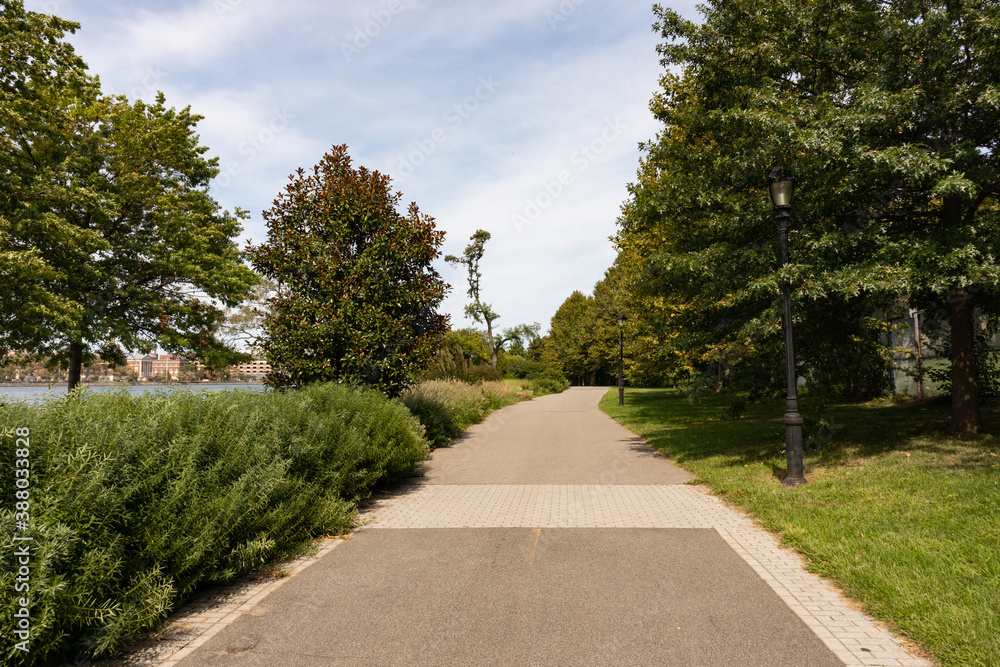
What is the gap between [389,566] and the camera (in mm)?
5164

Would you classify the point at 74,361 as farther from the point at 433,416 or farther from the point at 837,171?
the point at 837,171

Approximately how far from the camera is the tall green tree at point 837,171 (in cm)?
762

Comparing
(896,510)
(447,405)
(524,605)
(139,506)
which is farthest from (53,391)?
(447,405)

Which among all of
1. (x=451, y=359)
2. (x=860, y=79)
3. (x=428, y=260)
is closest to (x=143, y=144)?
(x=428, y=260)

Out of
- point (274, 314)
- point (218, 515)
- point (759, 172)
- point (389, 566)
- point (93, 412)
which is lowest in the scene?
point (389, 566)

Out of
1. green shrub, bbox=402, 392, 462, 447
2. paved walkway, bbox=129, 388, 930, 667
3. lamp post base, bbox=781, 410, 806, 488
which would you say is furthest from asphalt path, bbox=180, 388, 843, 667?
green shrub, bbox=402, 392, 462, 447

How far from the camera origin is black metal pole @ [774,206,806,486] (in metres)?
7.89

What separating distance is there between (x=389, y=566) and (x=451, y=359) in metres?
19.7

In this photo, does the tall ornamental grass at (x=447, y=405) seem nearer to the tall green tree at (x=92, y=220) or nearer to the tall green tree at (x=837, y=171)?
the tall green tree at (x=837, y=171)

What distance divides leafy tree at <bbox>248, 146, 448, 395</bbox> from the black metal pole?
21.0 ft

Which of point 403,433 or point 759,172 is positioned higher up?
point 759,172

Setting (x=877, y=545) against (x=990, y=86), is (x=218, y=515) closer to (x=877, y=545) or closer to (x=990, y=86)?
(x=877, y=545)

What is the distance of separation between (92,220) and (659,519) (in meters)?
17.3

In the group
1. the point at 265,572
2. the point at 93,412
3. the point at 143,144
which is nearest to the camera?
the point at 93,412
